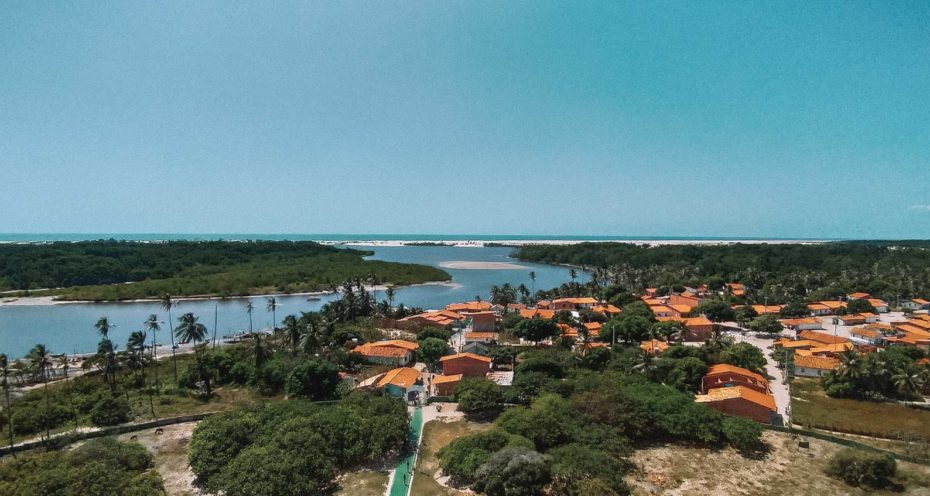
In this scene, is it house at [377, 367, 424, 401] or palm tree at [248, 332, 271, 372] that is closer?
house at [377, 367, 424, 401]

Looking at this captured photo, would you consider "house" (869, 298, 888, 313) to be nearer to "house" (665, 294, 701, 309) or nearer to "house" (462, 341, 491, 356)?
"house" (665, 294, 701, 309)

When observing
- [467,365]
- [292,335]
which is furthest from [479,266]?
[467,365]

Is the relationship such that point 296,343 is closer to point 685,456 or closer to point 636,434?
point 636,434

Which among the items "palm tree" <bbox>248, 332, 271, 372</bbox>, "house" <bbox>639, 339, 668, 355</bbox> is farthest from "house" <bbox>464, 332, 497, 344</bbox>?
"palm tree" <bbox>248, 332, 271, 372</bbox>

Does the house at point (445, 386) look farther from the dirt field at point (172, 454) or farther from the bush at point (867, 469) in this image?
the bush at point (867, 469)

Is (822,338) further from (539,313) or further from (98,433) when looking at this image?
(98,433)

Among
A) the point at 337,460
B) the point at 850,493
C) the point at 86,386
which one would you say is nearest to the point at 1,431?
the point at 86,386
